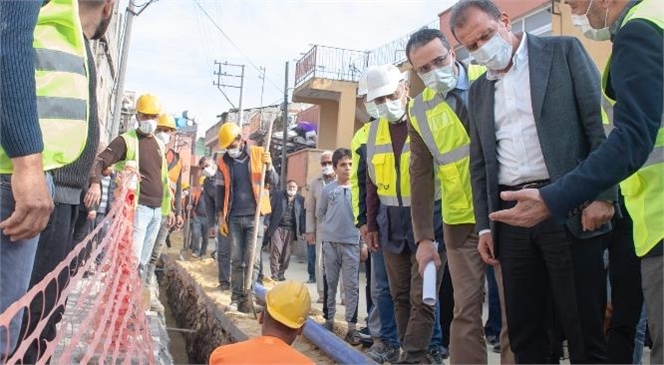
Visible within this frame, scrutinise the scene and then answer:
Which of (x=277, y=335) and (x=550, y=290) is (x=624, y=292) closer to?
(x=550, y=290)

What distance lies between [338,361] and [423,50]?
254cm

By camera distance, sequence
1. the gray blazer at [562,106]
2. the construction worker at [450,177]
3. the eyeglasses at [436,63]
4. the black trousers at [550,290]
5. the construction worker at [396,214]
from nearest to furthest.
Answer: the black trousers at [550,290]
the gray blazer at [562,106]
the construction worker at [450,177]
the eyeglasses at [436,63]
the construction worker at [396,214]

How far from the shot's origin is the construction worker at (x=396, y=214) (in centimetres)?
425

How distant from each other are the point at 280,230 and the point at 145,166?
5.10 meters

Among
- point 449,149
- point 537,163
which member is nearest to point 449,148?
point 449,149

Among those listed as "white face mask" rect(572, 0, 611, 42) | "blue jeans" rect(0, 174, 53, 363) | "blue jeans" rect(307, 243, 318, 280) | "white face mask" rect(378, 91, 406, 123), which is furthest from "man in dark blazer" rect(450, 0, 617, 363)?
"blue jeans" rect(307, 243, 318, 280)

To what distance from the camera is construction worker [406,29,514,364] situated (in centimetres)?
350

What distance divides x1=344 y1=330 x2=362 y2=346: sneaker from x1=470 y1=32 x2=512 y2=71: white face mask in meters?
3.53

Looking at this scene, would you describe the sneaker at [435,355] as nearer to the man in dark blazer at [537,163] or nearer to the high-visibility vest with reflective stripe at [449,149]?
the high-visibility vest with reflective stripe at [449,149]

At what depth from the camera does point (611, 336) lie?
125 inches

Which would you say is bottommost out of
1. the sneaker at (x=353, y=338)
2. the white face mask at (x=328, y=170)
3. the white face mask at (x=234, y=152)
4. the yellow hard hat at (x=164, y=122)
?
the sneaker at (x=353, y=338)

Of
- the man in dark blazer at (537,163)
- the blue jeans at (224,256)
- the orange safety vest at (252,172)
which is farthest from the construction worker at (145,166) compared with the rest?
the man in dark blazer at (537,163)

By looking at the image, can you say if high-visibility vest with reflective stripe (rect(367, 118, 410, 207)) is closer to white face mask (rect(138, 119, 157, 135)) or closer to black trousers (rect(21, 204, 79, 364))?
black trousers (rect(21, 204, 79, 364))

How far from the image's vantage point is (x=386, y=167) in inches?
191
